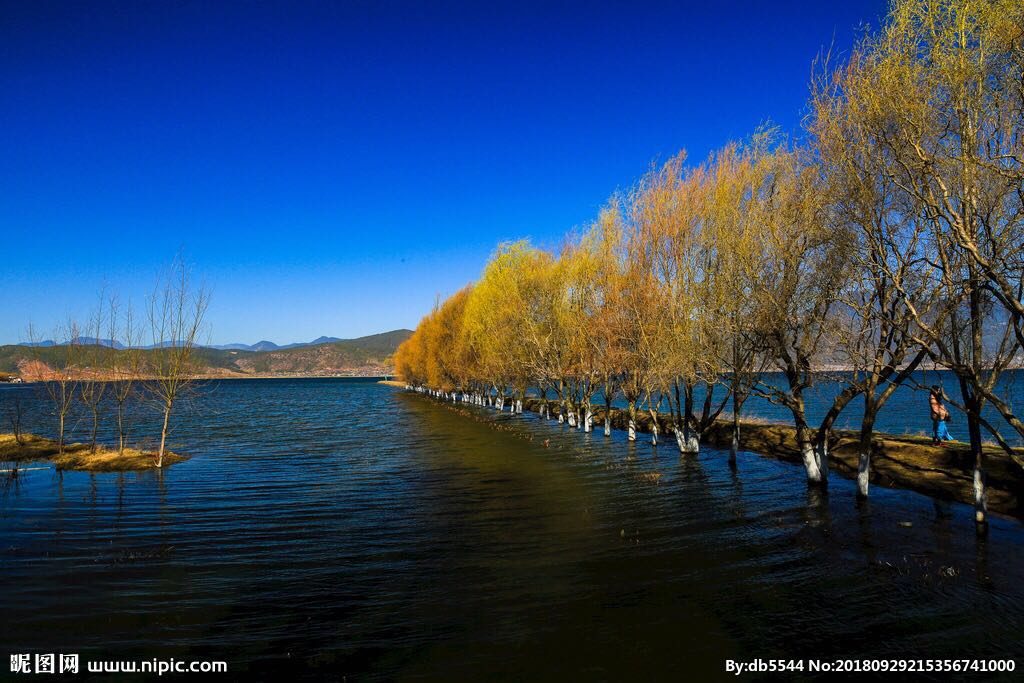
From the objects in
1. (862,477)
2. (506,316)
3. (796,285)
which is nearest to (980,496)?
(862,477)

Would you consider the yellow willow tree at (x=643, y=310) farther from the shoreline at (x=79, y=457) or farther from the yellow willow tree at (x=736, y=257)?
the shoreline at (x=79, y=457)

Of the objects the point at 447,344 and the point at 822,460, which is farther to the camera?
the point at 447,344

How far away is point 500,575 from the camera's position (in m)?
9.85

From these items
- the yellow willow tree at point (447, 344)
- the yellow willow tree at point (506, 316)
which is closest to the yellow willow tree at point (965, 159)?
the yellow willow tree at point (506, 316)

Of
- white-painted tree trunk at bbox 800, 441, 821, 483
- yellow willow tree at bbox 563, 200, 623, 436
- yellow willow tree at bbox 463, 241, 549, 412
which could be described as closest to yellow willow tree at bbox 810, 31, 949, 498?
white-painted tree trunk at bbox 800, 441, 821, 483

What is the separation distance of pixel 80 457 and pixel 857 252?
30.1m

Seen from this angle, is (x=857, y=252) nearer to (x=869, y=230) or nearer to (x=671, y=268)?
(x=869, y=230)

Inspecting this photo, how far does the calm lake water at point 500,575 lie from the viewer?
717cm

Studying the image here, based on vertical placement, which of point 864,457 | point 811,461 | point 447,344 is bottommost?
point 811,461

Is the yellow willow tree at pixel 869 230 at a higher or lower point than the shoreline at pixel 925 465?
higher

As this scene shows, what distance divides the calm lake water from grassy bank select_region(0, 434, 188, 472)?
9.96 ft

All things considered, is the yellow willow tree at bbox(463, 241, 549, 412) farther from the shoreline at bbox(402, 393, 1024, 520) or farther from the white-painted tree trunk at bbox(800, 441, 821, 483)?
the white-painted tree trunk at bbox(800, 441, 821, 483)

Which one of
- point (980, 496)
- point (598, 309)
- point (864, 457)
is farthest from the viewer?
point (598, 309)

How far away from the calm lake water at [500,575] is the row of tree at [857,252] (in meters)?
3.02
